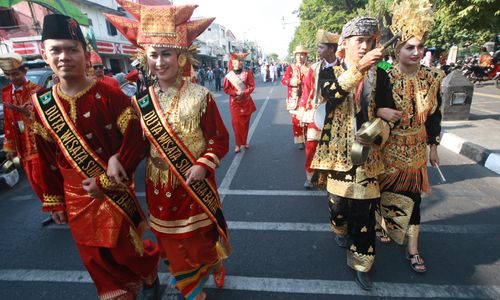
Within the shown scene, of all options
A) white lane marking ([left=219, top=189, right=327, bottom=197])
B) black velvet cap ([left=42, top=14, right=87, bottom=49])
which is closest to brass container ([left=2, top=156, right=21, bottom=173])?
black velvet cap ([left=42, top=14, right=87, bottom=49])

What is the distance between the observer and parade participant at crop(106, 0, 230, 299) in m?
1.94

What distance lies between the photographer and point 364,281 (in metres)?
2.40

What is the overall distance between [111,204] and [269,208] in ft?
7.46

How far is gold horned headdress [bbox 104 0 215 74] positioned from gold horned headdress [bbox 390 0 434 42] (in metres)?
1.49

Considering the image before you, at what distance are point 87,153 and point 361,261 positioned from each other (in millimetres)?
2164

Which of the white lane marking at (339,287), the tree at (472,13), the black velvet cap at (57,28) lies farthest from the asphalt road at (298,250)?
the tree at (472,13)

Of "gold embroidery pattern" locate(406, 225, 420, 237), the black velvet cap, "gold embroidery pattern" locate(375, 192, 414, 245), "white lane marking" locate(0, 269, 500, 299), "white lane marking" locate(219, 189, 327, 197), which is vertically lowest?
"white lane marking" locate(219, 189, 327, 197)

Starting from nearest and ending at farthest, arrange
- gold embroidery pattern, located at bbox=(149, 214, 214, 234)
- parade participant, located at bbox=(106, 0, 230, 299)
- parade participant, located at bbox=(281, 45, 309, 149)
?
parade participant, located at bbox=(106, 0, 230, 299), gold embroidery pattern, located at bbox=(149, 214, 214, 234), parade participant, located at bbox=(281, 45, 309, 149)

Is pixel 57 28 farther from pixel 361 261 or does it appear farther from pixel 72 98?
pixel 361 261

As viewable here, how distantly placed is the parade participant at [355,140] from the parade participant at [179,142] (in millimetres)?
A: 839

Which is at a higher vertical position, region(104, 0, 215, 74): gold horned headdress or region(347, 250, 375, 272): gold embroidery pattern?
region(104, 0, 215, 74): gold horned headdress

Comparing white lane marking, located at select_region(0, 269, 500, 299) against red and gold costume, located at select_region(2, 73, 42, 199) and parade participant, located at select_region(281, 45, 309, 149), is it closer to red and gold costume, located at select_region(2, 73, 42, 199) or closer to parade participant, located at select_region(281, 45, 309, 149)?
red and gold costume, located at select_region(2, 73, 42, 199)

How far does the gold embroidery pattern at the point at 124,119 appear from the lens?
6.28 ft

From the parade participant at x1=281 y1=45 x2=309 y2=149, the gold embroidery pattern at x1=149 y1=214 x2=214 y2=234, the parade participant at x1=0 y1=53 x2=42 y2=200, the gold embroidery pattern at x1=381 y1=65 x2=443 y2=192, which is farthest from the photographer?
the parade participant at x1=281 y1=45 x2=309 y2=149
